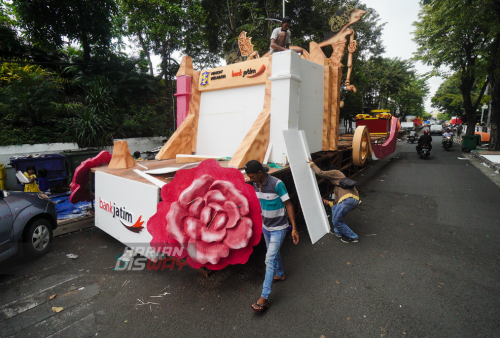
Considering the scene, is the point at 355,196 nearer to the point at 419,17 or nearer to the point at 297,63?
the point at 297,63

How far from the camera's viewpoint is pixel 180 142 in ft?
22.5

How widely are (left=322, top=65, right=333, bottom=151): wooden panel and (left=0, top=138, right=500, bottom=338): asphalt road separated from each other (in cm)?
239

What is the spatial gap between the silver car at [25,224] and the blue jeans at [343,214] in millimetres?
5094

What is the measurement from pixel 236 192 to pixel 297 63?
3.66 metres

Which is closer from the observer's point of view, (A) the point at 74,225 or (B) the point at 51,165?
(A) the point at 74,225

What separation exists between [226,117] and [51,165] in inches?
233

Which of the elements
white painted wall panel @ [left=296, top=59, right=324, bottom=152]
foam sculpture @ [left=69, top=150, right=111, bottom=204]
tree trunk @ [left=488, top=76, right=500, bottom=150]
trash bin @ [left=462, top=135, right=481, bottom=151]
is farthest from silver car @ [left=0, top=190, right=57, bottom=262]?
trash bin @ [left=462, top=135, right=481, bottom=151]

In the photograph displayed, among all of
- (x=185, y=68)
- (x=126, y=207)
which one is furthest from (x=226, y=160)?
(x=185, y=68)

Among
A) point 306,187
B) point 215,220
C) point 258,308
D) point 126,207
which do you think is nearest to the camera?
point 215,220

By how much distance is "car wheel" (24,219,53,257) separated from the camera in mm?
4070

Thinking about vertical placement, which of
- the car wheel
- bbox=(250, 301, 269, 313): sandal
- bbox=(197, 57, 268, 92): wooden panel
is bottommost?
bbox=(250, 301, 269, 313): sandal

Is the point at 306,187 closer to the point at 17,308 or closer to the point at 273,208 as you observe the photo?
the point at 273,208

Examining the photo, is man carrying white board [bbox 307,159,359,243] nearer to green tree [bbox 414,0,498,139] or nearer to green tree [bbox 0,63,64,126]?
green tree [bbox 0,63,64,126]

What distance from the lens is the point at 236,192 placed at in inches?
105
